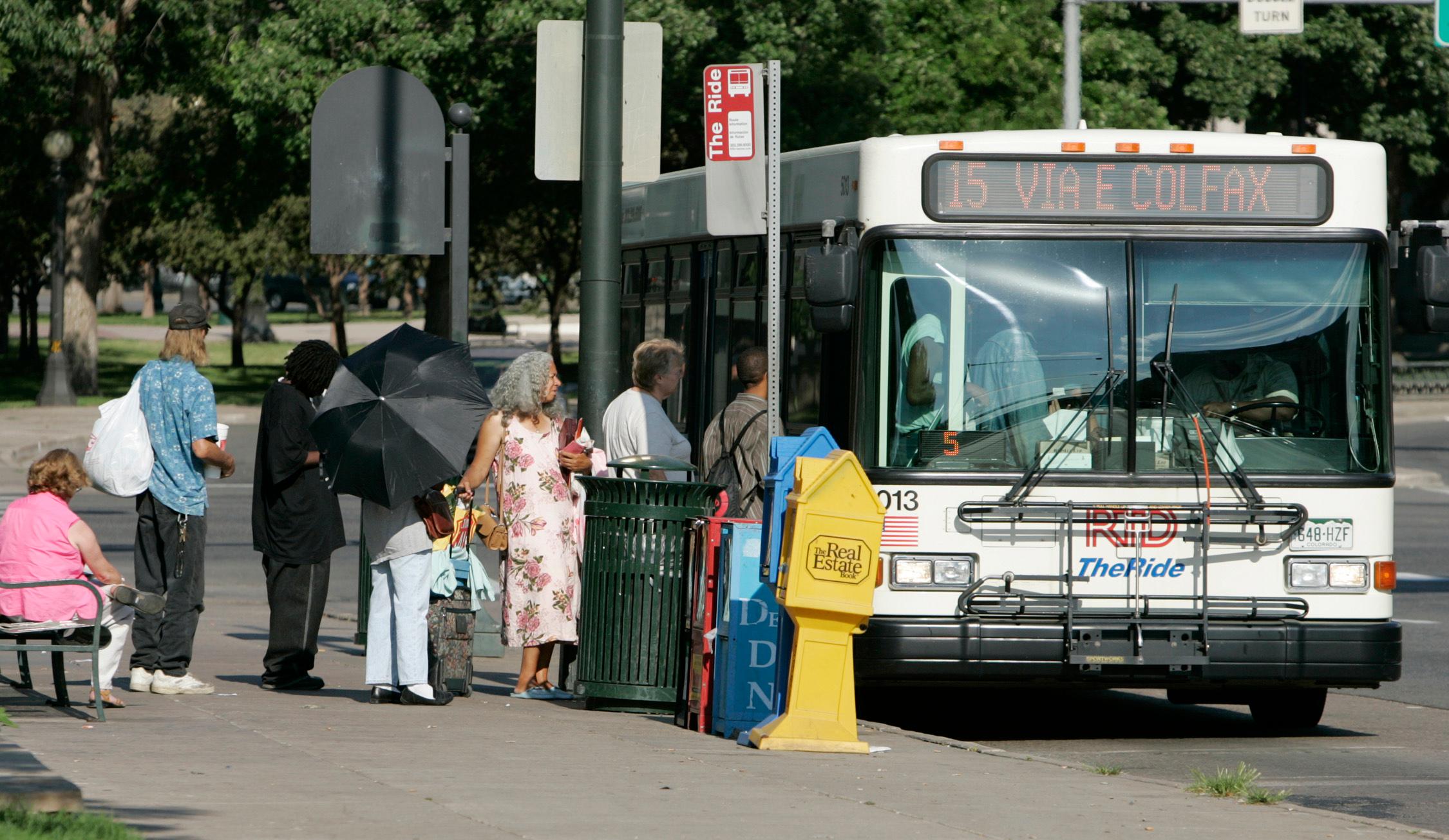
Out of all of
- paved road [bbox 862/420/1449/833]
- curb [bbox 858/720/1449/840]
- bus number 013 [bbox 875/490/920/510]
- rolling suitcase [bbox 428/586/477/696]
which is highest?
bus number 013 [bbox 875/490/920/510]

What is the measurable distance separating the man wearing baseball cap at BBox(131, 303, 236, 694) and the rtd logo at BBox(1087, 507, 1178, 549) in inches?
153

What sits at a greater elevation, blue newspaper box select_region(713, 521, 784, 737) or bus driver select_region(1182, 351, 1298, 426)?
bus driver select_region(1182, 351, 1298, 426)

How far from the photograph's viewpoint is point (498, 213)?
3616 cm

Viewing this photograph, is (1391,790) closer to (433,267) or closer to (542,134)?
(542,134)

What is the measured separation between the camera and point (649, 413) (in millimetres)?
9672

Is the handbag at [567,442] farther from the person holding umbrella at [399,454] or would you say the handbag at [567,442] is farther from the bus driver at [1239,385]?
the bus driver at [1239,385]

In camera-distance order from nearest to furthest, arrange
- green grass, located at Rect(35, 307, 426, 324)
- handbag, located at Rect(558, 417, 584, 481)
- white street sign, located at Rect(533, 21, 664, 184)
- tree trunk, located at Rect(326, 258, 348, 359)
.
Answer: handbag, located at Rect(558, 417, 584, 481), white street sign, located at Rect(533, 21, 664, 184), tree trunk, located at Rect(326, 258, 348, 359), green grass, located at Rect(35, 307, 426, 324)

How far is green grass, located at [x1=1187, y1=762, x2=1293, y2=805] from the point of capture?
7.01 meters

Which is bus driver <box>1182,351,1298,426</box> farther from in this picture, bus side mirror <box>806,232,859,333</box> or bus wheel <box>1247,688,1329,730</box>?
bus side mirror <box>806,232,859,333</box>

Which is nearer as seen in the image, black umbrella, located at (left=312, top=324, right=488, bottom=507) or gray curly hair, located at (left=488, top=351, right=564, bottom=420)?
black umbrella, located at (left=312, top=324, right=488, bottom=507)

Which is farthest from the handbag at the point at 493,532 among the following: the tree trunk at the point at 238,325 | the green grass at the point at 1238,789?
the tree trunk at the point at 238,325

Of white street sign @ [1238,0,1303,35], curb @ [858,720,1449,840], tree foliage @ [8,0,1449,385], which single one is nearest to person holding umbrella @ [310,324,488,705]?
curb @ [858,720,1449,840]

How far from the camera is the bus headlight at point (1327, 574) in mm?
8812

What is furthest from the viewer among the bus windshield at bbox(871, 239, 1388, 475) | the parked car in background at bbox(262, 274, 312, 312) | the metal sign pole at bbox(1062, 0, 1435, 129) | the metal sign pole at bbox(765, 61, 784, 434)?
the parked car in background at bbox(262, 274, 312, 312)
